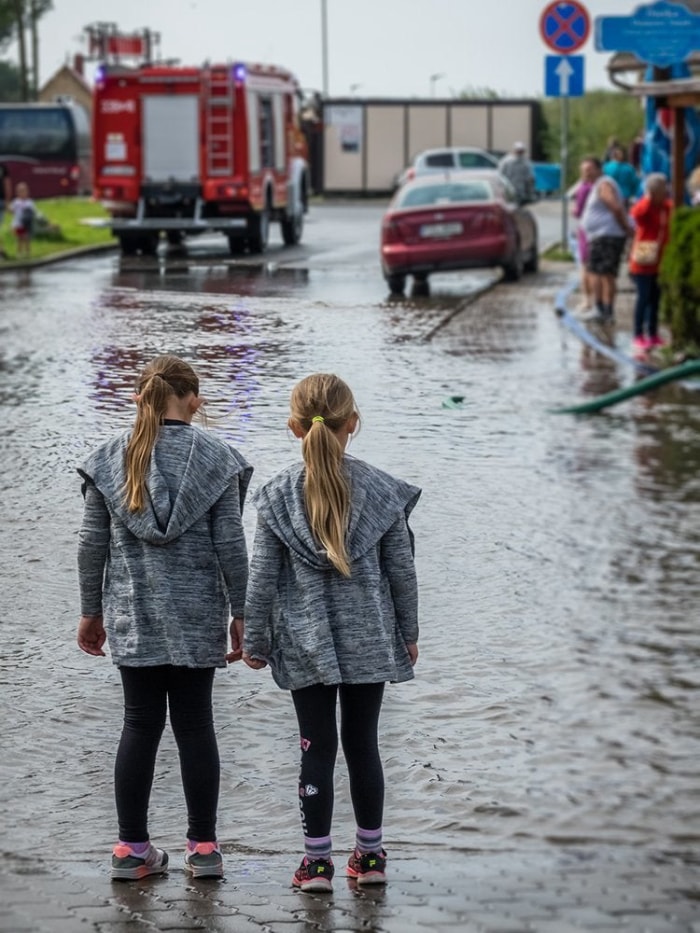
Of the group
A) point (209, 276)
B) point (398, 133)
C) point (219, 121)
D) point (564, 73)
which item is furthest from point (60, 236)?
point (398, 133)

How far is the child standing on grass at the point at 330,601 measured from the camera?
207 inches

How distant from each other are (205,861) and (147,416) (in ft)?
3.91

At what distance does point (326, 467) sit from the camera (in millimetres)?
5234

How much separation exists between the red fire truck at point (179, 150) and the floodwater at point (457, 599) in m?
12.1

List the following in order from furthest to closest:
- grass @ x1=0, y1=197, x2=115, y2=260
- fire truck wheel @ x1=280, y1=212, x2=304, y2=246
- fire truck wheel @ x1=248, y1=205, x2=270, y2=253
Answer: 1. fire truck wheel @ x1=280, y1=212, x2=304, y2=246
2. grass @ x1=0, y1=197, x2=115, y2=260
3. fire truck wheel @ x1=248, y1=205, x2=270, y2=253

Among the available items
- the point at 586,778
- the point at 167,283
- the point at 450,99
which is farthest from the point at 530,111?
the point at 586,778

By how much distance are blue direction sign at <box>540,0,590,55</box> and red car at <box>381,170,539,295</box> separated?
2.02 meters

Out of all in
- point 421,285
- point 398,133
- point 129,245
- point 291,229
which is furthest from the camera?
point 398,133

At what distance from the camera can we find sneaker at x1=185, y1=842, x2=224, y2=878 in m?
5.36

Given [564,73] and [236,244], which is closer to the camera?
[564,73]

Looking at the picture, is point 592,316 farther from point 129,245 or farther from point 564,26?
point 129,245

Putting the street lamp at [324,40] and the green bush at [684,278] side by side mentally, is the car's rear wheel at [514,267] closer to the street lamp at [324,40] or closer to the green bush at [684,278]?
the green bush at [684,278]

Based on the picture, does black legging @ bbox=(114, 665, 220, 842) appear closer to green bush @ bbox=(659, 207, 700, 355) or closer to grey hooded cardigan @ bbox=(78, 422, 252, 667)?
grey hooded cardigan @ bbox=(78, 422, 252, 667)

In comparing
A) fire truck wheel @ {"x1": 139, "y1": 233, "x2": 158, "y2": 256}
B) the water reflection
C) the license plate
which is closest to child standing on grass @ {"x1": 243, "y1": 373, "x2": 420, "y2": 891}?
the water reflection
